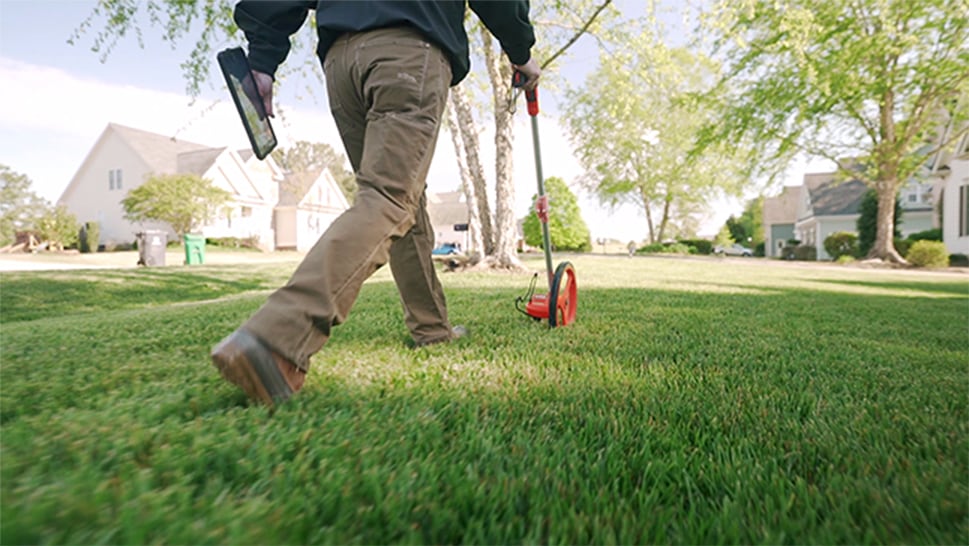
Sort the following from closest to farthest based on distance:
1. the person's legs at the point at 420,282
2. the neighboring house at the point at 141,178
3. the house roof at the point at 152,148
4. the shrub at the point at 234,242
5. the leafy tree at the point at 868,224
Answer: the person's legs at the point at 420,282 < the leafy tree at the point at 868,224 < the shrub at the point at 234,242 < the neighboring house at the point at 141,178 < the house roof at the point at 152,148

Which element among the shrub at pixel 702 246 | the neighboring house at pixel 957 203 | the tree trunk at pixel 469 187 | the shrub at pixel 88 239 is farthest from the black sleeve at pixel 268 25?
the shrub at pixel 702 246

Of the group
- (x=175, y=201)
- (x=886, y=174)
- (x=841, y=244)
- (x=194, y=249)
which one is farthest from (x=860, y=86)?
(x=175, y=201)

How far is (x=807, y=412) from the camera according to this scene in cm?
143

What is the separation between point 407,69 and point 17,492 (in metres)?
1.50

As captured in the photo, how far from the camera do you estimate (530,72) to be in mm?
2549

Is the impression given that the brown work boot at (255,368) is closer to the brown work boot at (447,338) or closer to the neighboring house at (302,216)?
the brown work boot at (447,338)

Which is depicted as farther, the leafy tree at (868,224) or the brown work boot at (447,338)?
the leafy tree at (868,224)

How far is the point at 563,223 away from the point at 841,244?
2194cm

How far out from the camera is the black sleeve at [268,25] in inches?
73.3

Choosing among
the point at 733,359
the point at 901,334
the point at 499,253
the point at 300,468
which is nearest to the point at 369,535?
the point at 300,468

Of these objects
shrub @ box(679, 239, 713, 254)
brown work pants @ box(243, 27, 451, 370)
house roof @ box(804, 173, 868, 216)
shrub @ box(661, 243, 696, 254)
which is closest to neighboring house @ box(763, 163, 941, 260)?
house roof @ box(804, 173, 868, 216)

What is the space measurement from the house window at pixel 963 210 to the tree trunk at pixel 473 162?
19.5 metres

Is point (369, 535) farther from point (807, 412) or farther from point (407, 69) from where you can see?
point (407, 69)

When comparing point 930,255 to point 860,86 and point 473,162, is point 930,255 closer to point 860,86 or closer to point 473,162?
point 860,86
